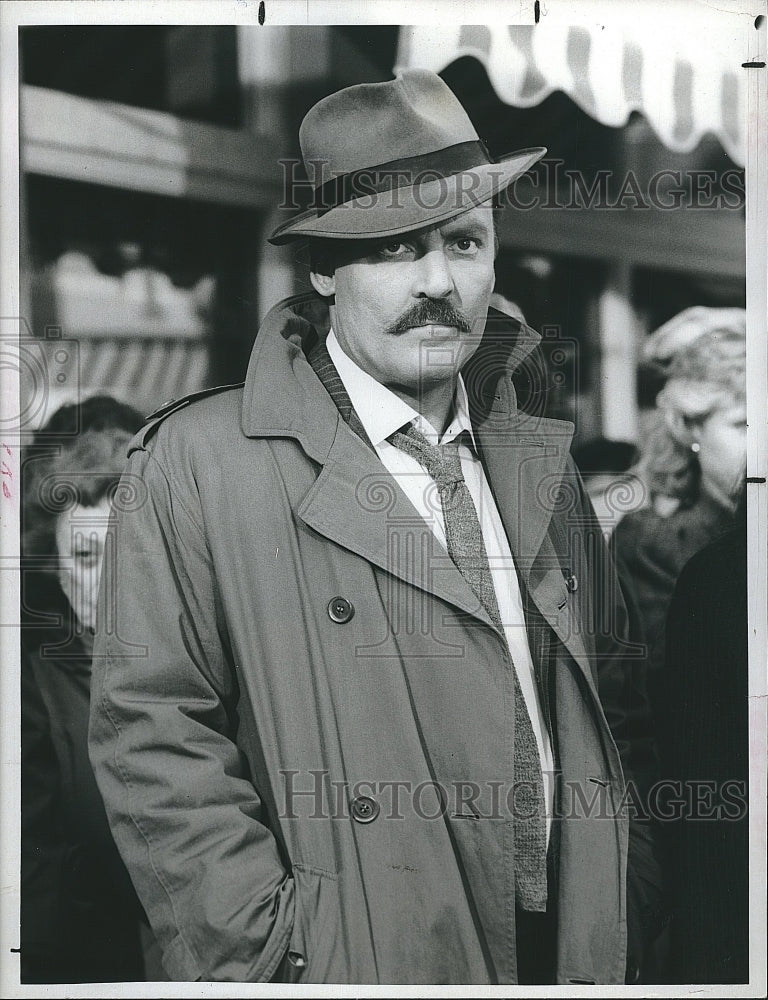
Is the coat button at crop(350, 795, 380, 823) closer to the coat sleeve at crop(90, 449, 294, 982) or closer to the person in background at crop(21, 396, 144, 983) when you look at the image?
the coat sleeve at crop(90, 449, 294, 982)

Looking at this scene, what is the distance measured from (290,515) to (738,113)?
1.59m

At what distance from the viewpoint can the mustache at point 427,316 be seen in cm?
280

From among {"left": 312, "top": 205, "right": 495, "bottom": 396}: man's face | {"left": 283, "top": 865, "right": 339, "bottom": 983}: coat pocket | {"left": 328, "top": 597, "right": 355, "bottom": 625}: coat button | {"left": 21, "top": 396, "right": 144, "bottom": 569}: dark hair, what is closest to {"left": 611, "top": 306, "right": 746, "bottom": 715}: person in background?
{"left": 312, "top": 205, "right": 495, "bottom": 396}: man's face

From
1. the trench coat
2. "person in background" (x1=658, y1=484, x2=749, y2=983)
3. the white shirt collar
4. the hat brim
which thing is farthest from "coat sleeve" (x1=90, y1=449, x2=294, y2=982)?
"person in background" (x1=658, y1=484, x2=749, y2=983)

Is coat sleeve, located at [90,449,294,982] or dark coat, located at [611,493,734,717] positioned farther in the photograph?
dark coat, located at [611,493,734,717]

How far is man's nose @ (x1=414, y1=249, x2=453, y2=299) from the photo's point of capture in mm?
2789

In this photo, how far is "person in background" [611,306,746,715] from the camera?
9.46 feet

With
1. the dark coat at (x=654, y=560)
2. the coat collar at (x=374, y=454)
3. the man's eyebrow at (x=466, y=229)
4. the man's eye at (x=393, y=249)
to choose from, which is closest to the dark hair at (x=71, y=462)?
the coat collar at (x=374, y=454)

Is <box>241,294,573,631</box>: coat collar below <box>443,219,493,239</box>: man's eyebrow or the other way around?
below

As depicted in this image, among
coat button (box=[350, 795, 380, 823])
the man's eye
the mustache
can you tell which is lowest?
coat button (box=[350, 795, 380, 823])

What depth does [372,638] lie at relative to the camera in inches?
109

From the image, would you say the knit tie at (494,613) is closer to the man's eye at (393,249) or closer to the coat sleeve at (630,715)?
the coat sleeve at (630,715)

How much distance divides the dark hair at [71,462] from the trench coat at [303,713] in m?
0.07
